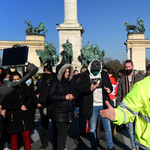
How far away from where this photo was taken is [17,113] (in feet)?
12.8

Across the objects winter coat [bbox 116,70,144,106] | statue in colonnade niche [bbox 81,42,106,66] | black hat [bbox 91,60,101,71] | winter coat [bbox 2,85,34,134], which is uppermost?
statue in colonnade niche [bbox 81,42,106,66]

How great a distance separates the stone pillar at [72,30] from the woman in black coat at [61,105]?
86.0 ft

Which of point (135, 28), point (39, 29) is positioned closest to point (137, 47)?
point (135, 28)

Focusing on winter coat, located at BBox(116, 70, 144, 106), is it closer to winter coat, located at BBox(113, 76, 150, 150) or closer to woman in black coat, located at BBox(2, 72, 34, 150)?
woman in black coat, located at BBox(2, 72, 34, 150)

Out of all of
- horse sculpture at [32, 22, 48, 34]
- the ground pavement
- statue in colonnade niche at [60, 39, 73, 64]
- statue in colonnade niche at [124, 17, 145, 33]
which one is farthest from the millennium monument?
the ground pavement

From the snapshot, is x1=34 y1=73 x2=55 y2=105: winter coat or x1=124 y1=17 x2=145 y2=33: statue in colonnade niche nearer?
x1=34 y1=73 x2=55 y2=105: winter coat

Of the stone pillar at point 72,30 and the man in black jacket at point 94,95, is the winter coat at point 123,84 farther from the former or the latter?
the stone pillar at point 72,30

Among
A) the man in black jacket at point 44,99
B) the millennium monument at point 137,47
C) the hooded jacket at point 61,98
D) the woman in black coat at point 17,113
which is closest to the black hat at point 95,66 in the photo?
the hooded jacket at point 61,98

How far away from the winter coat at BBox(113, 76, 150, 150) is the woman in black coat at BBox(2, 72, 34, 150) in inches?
85.9

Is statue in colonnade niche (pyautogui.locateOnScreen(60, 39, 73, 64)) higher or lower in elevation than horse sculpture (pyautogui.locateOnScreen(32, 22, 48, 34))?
lower

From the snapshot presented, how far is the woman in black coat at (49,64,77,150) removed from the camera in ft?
12.9

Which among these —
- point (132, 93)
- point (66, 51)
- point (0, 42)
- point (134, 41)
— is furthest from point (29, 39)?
point (132, 93)

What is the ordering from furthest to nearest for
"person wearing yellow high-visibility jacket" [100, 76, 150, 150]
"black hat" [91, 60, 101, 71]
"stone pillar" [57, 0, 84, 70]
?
1. "stone pillar" [57, 0, 84, 70]
2. "black hat" [91, 60, 101, 71]
3. "person wearing yellow high-visibility jacket" [100, 76, 150, 150]

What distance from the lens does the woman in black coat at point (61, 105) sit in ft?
12.9
